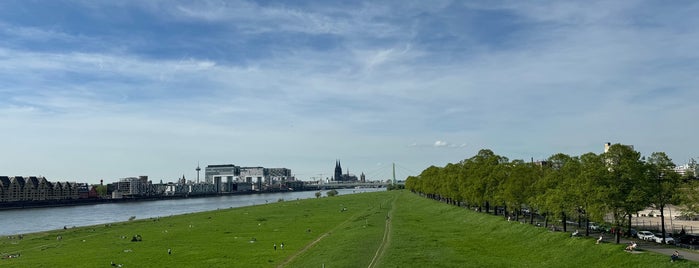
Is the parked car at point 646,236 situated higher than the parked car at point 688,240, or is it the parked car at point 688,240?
the parked car at point 646,236

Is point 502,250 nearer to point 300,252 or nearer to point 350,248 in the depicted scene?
point 350,248

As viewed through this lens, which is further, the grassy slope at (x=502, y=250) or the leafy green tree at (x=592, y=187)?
the leafy green tree at (x=592, y=187)

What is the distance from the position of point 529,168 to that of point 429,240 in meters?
32.1

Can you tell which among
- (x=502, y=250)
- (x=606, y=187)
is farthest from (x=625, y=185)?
(x=502, y=250)

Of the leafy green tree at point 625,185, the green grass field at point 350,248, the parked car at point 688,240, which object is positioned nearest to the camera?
the green grass field at point 350,248

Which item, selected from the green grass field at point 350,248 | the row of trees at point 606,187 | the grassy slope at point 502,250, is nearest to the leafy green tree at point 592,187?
the row of trees at point 606,187

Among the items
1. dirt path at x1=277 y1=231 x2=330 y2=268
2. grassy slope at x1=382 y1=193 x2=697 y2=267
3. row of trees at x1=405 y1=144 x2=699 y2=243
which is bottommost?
A: dirt path at x1=277 y1=231 x2=330 y2=268

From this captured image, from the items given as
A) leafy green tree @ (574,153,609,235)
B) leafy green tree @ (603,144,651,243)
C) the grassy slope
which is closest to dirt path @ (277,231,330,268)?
the grassy slope

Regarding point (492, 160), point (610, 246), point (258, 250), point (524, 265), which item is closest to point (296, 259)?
point (258, 250)

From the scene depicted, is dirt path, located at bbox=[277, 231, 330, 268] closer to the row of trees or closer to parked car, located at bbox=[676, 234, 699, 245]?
the row of trees

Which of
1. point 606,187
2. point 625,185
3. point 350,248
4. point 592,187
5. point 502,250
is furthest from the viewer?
point 350,248

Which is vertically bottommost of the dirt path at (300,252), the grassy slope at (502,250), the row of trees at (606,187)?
the dirt path at (300,252)

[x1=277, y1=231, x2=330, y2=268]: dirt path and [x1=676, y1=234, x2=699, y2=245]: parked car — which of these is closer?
[x1=277, y1=231, x2=330, y2=268]: dirt path

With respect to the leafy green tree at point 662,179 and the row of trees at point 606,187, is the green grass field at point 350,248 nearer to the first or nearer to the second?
the row of trees at point 606,187
